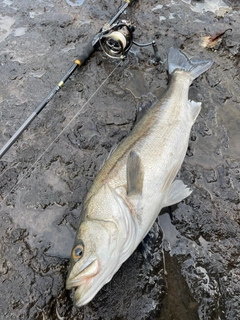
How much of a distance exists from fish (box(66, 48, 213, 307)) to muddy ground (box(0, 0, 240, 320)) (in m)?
0.41

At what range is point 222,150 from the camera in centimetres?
411

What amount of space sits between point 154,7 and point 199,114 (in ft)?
8.24

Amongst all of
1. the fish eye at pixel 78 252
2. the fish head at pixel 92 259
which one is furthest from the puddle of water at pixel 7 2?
the fish eye at pixel 78 252

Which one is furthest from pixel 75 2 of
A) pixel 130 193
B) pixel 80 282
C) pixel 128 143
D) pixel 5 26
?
pixel 80 282

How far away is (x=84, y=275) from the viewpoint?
2529mm

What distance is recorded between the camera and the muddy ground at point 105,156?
3.16 m

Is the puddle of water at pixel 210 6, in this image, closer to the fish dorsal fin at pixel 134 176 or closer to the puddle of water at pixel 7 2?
the puddle of water at pixel 7 2

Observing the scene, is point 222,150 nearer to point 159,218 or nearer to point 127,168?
point 159,218

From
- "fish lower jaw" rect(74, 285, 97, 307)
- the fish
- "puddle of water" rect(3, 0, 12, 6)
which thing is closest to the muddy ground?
"puddle of water" rect(3, 0, 12, 6)

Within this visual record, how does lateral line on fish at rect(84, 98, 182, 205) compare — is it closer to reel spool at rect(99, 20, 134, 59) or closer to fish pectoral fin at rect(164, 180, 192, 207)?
fish pectoral fin at rect(164, 180, 192, 207)

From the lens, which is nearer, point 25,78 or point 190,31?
point 25,78

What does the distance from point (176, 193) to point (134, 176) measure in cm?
66

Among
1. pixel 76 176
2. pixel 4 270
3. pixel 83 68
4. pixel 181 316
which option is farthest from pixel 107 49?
pixel 181 316

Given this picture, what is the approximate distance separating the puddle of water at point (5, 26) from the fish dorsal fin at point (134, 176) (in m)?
3.51
